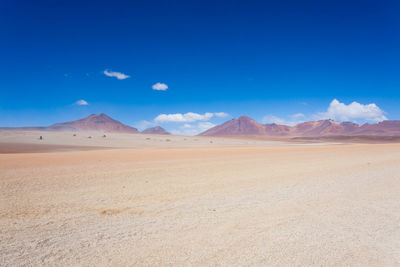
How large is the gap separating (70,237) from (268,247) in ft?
10.9

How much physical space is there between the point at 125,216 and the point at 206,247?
7.41 ft

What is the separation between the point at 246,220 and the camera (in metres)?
5.07

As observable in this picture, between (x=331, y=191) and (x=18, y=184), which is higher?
(x=18, y=184)

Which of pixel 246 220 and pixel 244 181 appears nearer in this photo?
pixel 246 220

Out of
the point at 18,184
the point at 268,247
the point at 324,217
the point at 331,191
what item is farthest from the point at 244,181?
the point at 18,184

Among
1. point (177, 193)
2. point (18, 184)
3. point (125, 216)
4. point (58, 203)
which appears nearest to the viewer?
point (125, 216)

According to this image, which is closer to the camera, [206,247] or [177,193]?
[206,247]

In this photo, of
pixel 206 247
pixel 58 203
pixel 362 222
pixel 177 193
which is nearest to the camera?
pixel 206 247

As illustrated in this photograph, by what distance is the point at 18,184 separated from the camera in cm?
849

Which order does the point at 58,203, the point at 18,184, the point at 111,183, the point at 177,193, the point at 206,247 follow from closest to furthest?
the point at 206,247, the point at 58,203, the point at 177,193, the point at 18,184, the point at 111,183

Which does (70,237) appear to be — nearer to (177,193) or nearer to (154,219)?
(154,219)

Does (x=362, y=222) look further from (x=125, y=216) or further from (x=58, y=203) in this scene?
(x=58, y=203)

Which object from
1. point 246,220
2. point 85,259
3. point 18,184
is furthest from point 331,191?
point 18,184

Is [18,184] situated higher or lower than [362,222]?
higher
